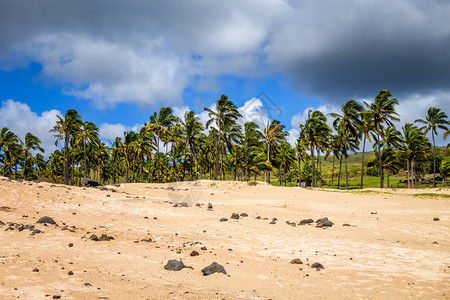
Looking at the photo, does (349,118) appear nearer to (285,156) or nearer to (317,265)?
(285,156)

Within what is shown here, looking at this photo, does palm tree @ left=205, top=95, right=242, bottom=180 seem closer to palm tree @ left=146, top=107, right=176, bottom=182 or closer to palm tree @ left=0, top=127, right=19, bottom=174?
palm tree @ left=146, top=107, right=176, bottom=182

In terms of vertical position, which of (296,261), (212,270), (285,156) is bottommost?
(296,261)

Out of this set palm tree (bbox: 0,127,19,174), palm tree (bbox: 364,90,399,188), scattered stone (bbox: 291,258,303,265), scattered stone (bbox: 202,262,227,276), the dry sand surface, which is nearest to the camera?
the dry sand surface

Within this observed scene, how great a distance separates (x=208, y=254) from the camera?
1006 cm

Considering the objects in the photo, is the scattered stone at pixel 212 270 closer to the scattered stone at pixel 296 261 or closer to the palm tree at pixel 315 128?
the scattered stone at pixel 296 261

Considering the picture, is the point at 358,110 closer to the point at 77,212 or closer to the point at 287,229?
the point at 287,229

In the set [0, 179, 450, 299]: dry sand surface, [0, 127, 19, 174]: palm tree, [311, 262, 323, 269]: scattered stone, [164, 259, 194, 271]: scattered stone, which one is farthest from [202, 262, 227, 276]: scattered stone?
[0, 127, 19, 174]: palm tree

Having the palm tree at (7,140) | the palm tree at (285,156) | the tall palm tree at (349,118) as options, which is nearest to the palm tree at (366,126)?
the tall palm tree at (349,118)

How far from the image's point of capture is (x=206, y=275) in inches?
316

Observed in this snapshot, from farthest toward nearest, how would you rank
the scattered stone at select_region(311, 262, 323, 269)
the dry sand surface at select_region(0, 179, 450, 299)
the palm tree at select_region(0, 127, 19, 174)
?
the palm tree at select_region(0, 127, 19, 174) → the scattered stone at select_region(311, 262, 323, 269) → the dry sand surface at select_region(0, 179, 450, 299)

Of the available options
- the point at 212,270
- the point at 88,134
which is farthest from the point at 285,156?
the point at 212,270

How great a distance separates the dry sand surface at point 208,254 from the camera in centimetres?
679

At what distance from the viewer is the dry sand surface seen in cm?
679

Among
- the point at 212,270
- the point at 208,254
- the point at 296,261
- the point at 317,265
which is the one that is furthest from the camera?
the point at 208,254
